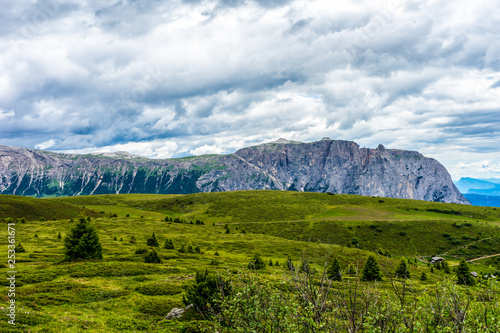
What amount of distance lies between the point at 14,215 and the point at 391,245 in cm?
17845

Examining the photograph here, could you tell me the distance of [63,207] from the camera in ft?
476

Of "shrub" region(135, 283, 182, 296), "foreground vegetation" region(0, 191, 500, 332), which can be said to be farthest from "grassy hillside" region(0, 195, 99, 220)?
"shrub" region(135, 283, 182, 296)

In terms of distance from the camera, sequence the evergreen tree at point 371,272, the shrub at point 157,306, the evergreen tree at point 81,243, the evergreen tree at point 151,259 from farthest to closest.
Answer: the evergreen tree at point 371,272, the evergreen tree at point 151,259, the evergreen tree at point 81,243, the shrub at point 157,306

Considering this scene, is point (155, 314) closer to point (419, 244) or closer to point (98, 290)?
point (98, 290)

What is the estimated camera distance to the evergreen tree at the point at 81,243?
43594 mm

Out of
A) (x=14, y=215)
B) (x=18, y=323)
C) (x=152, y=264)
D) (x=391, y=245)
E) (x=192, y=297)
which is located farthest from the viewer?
(x=391, y=245)

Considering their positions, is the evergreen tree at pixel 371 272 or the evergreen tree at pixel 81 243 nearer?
the evergreen tree at pixel 81 243

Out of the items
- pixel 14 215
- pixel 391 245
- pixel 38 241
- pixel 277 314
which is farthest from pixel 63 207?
pixel 391 245

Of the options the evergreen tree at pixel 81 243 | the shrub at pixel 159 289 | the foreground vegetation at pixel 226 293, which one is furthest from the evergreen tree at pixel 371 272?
the evergreen tree at pixel 81 243

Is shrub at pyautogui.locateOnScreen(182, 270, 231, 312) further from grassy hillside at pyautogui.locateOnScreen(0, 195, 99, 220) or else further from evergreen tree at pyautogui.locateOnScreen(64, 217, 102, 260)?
grassy hillside at pyautogui.locateOnScreen(0, 195, 99, 220)

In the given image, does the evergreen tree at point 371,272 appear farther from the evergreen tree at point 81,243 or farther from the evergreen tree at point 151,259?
the evergreen tree at point 81,243

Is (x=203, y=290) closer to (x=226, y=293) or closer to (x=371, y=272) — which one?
(x=226, y=293)

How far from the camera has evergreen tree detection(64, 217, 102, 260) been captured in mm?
43594

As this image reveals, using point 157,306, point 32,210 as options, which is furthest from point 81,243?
point 32,210
